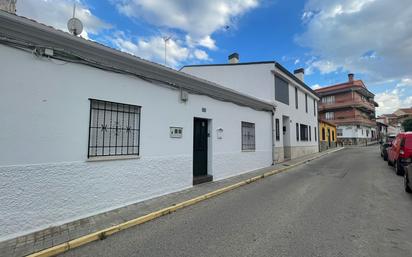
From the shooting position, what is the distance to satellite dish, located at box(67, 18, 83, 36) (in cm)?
627

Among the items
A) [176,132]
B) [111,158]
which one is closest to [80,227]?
[111,158]

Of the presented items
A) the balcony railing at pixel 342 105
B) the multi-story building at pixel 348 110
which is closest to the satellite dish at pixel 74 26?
the multi-story building at pixel 348 110

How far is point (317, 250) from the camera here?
366 cm

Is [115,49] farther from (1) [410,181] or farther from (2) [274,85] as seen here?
(2) [274,85]

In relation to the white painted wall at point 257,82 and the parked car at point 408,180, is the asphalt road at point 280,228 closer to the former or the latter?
the parked car at point 408,180

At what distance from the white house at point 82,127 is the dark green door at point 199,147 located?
0.21 feet

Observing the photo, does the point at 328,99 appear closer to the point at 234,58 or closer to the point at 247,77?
the point at 234,58

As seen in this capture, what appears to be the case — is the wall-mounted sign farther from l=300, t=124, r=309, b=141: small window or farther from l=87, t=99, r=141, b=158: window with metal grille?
l=300, t=124, r=309, b=141: small window

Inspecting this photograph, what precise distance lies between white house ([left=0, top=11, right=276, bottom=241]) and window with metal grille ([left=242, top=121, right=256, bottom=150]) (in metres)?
3.26

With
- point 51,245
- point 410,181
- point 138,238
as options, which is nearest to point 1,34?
point 51,245

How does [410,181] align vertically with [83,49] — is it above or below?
below

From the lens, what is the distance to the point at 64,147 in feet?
16.1

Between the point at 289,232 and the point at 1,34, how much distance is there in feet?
21.2

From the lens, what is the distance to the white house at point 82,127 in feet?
14.0
